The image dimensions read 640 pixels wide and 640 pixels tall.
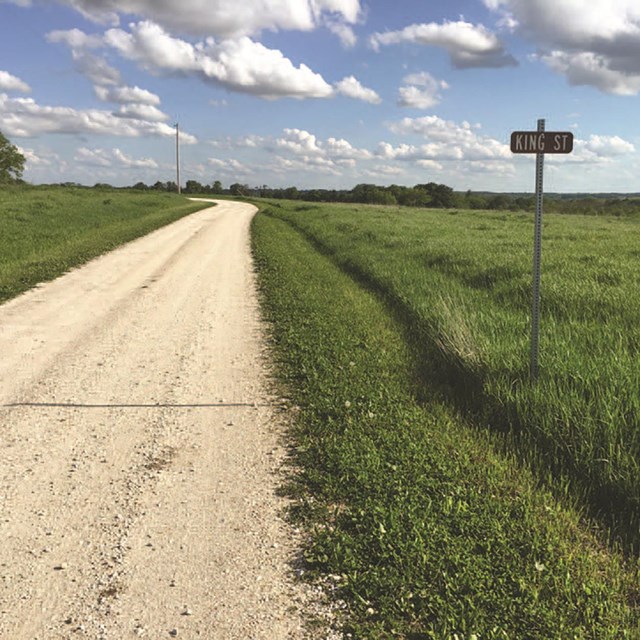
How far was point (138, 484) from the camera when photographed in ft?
14.0

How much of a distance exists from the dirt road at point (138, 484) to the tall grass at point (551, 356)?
7.97 feet

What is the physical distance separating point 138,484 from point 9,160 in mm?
108039

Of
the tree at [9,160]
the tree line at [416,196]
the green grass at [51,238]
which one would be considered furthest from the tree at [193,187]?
the green grass at [51,238]

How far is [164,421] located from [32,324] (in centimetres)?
458

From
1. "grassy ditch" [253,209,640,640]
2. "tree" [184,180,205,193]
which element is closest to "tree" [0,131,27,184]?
"tree" [184,180,205,193]

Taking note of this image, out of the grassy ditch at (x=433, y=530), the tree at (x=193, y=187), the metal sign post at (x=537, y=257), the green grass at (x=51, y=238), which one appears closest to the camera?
the grassy ditch at (x=433, y=530)

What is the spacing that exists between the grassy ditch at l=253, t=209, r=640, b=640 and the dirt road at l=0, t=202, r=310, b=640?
38 cm

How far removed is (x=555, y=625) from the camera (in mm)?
2887

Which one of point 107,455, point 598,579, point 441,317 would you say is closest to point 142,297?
point 441,317

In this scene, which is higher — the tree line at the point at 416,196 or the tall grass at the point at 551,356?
the tree line at the point at 416,196

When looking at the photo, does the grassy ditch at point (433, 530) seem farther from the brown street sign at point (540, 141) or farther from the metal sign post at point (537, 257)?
the brown street sign at point (540, 141)

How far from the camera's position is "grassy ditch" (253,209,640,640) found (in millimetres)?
2967

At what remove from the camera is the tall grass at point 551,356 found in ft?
14.7

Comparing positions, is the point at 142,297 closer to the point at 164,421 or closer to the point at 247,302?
the point at 247,302
